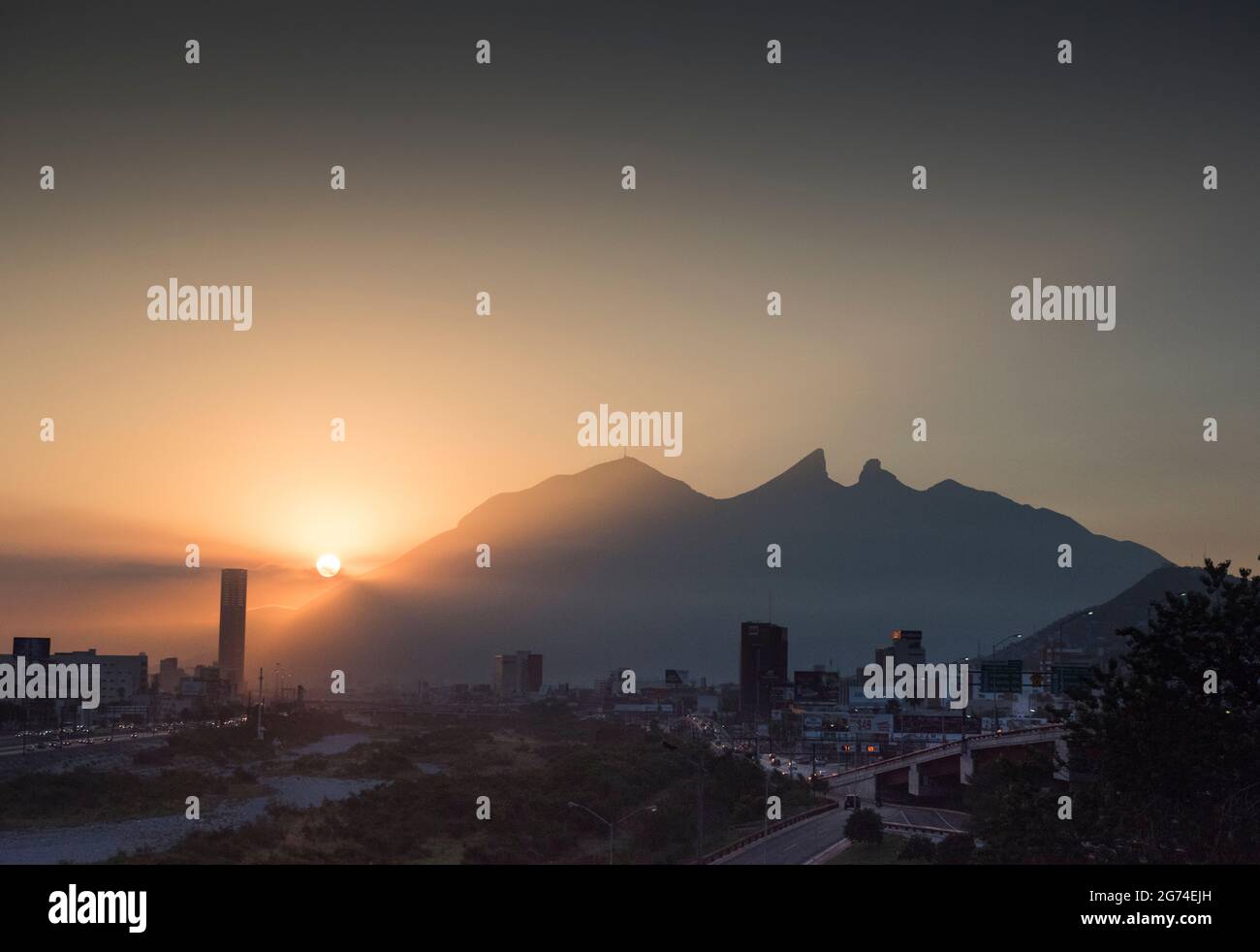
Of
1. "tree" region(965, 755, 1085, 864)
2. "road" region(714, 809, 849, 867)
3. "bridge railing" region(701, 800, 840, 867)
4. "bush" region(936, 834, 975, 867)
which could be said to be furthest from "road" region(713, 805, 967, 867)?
"tree" region(965, 755, 1085, 864)

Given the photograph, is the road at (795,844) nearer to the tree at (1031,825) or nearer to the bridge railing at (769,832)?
the bridge railing at (769,832)

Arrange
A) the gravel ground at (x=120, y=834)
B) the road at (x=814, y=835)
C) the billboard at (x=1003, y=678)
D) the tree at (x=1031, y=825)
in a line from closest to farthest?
the tree at (x=1031, y=825)
the road at (x=814, y=835)
the gravel ground at (x=120, y=834)
the billboard at (x=1003, y=678)

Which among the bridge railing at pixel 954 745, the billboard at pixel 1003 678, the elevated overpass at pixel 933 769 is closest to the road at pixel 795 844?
the bridge railing at pixel 954 745

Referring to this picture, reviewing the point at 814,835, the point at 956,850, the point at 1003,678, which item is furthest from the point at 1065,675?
the point at 956,850

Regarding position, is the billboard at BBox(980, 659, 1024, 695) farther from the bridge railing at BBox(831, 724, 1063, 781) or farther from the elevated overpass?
the elevated overpass

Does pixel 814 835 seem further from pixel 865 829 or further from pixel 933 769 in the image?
pixel 933 769

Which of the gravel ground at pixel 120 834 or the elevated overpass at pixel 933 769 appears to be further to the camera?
the elevated overpass at pixel 933 769
